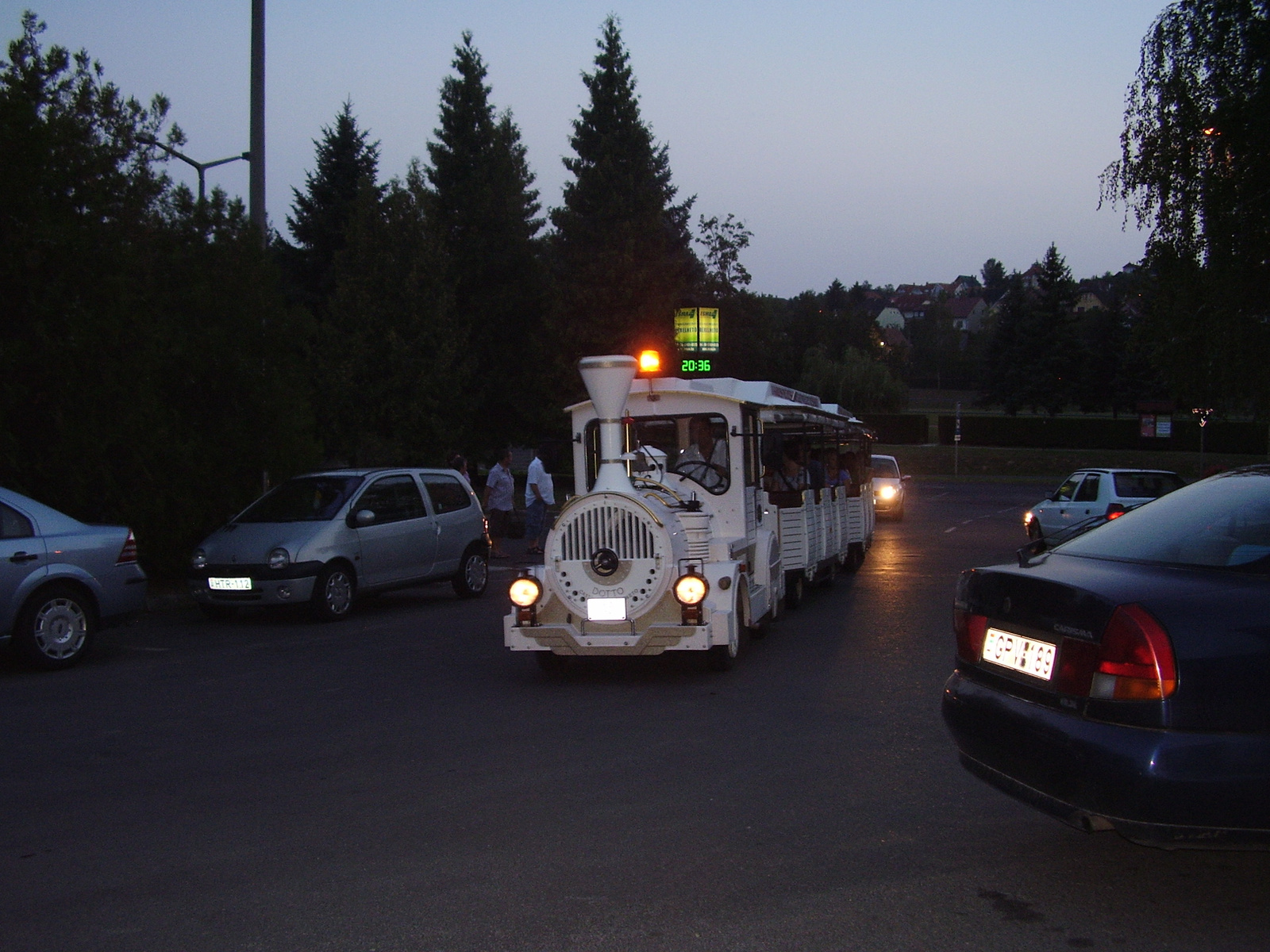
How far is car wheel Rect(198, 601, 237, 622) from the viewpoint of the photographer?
12.9 meters

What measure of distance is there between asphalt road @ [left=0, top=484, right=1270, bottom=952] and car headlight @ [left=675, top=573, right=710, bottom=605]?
70 centimetres

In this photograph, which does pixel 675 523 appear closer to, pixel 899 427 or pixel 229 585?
pixel 229 585

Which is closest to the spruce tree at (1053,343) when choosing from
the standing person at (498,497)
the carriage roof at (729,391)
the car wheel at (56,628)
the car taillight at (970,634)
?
the standing person at (498,497)

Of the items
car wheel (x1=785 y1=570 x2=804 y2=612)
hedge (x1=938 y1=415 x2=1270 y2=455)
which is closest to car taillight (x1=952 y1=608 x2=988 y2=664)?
car wheel (x1=785 y1=570 x2=804 y2=612)

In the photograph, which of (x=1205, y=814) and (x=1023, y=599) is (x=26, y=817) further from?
(x=1205, y=814)

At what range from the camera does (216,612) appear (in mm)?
13172

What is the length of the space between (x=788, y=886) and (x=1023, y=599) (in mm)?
1411

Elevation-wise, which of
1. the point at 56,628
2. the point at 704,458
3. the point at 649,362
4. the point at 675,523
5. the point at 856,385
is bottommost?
the point at 56,628

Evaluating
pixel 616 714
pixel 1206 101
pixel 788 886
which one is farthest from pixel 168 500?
pixel 1206 101

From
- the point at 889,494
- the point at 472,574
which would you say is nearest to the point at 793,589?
the point at 472,574

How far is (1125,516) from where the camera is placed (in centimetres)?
523

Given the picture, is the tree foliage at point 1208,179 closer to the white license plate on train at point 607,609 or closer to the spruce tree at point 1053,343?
the white license plate on train at point 607,609

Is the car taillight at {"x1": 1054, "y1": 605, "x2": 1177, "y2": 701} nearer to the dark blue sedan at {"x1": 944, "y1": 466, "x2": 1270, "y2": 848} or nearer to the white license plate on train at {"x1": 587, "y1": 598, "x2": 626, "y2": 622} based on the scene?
the dark blue sedan at {"x1": 944, "y1": 466, "x2": 1270, "y2": 848}

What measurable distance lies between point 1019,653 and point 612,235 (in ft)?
132
